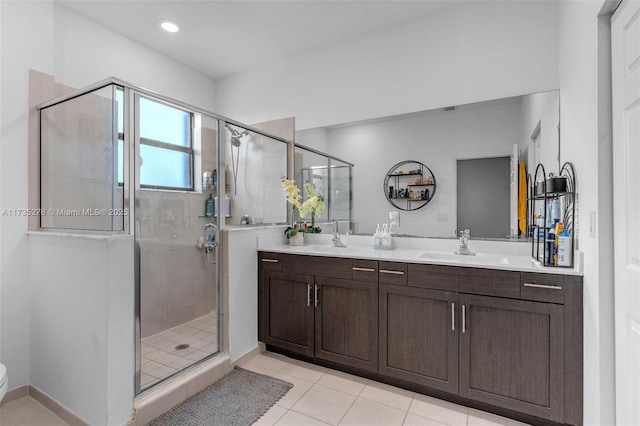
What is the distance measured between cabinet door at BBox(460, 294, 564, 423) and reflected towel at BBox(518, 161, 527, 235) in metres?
0.72

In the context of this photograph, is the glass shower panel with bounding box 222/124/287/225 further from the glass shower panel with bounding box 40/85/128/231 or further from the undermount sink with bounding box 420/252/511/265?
the undermount sink with bounding box 420/252/511/265

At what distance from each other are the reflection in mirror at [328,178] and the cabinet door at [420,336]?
104 centimetres

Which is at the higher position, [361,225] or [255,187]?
[255,187]

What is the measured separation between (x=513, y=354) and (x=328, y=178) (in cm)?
199

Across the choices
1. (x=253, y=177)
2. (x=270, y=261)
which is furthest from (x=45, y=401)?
(x=253, y=177)

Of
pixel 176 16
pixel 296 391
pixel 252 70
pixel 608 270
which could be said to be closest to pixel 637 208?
pixel 608 270

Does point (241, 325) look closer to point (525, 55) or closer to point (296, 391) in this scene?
point (296, 391)

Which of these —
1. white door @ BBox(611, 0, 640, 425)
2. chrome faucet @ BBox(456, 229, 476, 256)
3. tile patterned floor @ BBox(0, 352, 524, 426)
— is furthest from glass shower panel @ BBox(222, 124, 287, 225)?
white door @ BBox(611, 0, 640, 425)

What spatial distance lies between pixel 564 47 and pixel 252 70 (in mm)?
2817

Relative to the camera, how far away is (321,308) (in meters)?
2.38

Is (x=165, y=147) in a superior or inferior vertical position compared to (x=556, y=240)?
superior

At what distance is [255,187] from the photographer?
284cm

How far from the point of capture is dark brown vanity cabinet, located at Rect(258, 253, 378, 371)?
2.20 meters

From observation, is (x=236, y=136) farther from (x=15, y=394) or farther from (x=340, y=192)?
(x=15, y=394)
